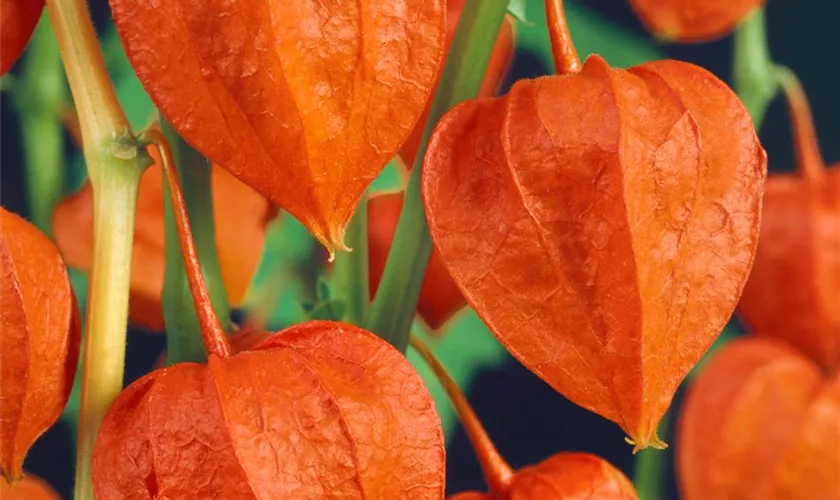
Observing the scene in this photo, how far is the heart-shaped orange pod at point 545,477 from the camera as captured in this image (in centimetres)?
31

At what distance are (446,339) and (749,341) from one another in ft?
0.48

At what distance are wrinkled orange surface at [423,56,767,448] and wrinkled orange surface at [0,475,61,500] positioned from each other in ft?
0.57

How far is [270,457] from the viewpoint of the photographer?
0.74ft

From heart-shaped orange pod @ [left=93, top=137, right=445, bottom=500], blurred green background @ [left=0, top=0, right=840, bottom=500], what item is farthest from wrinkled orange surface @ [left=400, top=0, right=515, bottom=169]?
heart-shaped orange pod @ [left=93, top=137, right=445, bottom=500]

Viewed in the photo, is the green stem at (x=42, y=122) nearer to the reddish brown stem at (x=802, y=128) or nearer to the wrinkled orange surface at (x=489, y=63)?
Result: the wrinkled orange surface at (x=489, y=63)

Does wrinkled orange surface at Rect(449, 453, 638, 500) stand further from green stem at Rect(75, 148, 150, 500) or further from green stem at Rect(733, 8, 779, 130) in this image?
green stem at Rect(733, 8, 779, 130)

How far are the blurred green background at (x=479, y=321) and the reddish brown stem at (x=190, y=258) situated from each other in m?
0.18

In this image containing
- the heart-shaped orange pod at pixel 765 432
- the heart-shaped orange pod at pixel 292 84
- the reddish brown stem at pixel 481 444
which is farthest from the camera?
the heart-shaped orange pod at pixel 765 432

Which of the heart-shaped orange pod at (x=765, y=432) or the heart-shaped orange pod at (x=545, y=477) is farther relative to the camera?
the heart-shaped orange pod at (x=765, y=432)

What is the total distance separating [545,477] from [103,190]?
153 mm

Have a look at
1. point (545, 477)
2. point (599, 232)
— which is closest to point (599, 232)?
point (599, 232)

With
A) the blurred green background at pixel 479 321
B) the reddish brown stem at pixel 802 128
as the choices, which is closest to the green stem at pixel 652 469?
the blurred green background at pixel 479 321

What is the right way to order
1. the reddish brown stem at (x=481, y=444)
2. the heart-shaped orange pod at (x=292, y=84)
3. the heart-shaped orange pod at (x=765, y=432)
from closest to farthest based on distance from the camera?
the heart-shaped orange pod at (x=292, y=84), the reddish brown stem at (x=481, y=444), the heart-shaped orange pod at (x=765, y=432)

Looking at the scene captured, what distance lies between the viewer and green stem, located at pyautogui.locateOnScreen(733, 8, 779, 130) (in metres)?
0.50
